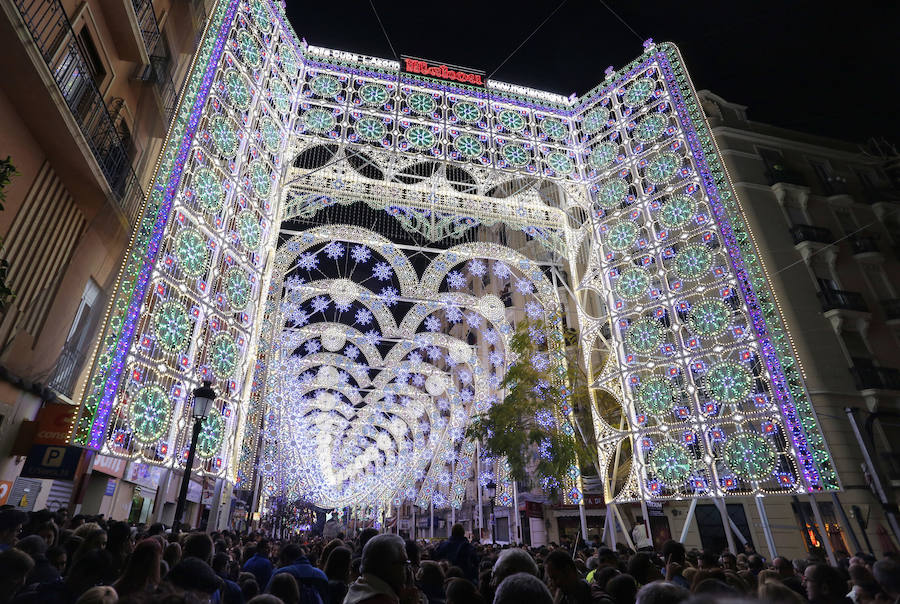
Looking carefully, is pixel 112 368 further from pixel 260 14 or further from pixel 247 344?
pixel 260 14

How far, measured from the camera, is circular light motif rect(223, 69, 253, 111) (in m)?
13.2

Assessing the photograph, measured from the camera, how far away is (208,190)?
39.4 ft

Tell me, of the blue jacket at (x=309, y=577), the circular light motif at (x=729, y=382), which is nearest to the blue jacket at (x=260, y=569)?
the blue jacket at (x=309, y=577)

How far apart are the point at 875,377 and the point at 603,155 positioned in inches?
484

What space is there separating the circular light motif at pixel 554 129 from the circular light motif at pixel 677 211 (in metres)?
5.19

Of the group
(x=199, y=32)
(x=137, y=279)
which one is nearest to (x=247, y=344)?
(x=137, y=279)

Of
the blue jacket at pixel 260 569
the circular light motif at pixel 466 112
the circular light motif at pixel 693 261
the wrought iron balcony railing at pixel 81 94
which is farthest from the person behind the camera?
the circular light motif at pixel 466 112

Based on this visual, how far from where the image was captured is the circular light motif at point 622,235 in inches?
627

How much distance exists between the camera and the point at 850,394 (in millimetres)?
17391

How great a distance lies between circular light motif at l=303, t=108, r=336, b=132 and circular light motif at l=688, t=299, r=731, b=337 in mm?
12683

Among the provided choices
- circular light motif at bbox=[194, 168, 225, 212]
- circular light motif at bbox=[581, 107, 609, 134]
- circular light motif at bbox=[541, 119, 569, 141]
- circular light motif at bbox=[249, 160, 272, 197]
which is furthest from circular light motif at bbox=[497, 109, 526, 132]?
circular light motif at bbox=[194, 168, 225, 212]

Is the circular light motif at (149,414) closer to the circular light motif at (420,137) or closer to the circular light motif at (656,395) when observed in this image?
the circular light motif at (420,137)

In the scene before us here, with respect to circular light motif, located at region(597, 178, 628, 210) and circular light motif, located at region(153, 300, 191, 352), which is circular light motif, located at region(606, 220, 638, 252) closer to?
→ circular light motif, located at region(597, 178, 628, 210)

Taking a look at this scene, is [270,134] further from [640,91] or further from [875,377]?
[875,377]
